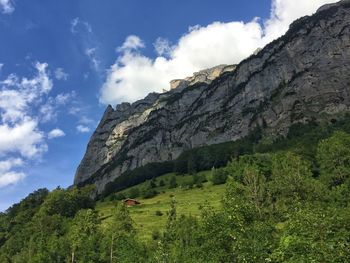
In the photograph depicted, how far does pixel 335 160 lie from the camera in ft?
372

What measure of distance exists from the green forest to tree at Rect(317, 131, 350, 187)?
266 millimetres

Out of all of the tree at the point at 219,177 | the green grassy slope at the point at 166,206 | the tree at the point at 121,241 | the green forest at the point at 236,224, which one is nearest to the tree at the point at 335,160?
the green forest at the point at 236,224

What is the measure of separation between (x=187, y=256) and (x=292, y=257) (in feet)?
78.9

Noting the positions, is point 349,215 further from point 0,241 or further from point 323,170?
point 0,241

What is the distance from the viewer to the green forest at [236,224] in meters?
30.9

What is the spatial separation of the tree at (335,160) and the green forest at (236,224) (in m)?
0.27

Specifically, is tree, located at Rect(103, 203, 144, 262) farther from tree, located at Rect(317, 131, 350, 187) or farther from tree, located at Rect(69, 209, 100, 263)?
tree, located at Rect(317, 131, 350, 187)

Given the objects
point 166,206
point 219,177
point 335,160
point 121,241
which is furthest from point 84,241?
point 219,177

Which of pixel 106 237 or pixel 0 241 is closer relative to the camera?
pixel 106 237

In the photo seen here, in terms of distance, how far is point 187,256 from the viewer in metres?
49.8

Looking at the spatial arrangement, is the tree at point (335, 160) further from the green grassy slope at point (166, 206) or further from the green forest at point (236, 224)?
the green grassy slope at point (166, 206)

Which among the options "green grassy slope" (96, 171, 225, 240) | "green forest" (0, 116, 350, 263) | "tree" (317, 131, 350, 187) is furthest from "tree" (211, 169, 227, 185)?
"tree" (317, 131, 350, 187)

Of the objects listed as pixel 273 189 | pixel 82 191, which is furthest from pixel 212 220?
pixel 82 191

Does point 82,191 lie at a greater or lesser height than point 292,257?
greater
